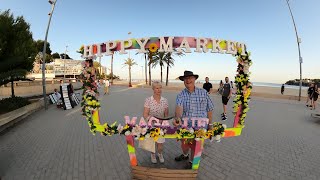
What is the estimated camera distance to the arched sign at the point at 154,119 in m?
3.77

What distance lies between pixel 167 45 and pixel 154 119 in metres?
1.30

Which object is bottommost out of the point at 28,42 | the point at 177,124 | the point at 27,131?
the point at 27,131

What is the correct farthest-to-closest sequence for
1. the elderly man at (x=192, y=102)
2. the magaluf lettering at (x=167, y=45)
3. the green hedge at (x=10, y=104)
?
1. the green hedge at (x=10, y=104)
2. the elderly man at (x=192, y=102)
3. the magaluf lettering at (x=167, y=45)

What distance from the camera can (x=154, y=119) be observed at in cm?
409

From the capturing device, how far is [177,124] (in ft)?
13.6

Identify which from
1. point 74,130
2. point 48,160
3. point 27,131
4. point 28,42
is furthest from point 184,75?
point 28,42

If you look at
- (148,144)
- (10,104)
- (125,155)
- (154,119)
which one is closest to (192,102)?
(154,119)

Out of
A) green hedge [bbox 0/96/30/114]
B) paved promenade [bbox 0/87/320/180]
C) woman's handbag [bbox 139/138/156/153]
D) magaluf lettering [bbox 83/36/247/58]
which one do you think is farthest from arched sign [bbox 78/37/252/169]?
green hedge [bbox 0/96/30/114]

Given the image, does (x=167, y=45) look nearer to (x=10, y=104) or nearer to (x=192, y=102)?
(x=192, y=102)

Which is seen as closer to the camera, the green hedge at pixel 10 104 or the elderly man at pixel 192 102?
the elderly man at pixel 192 102

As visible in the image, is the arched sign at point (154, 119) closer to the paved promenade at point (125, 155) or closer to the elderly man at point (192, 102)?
the elderly man at point (192, 102)

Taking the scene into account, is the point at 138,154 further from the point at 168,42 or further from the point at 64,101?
the point at 64,101

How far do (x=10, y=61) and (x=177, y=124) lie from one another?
41.0 feet

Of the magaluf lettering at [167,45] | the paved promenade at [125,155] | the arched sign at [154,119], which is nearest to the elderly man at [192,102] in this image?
the arched sign at [154,119]
